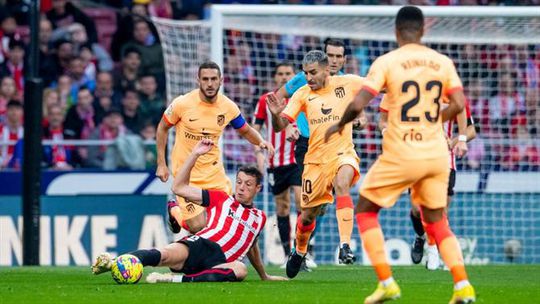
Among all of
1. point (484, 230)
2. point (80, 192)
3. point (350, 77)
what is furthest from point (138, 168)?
point (350, 77)

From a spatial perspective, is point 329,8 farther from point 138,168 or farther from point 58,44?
point 58,44

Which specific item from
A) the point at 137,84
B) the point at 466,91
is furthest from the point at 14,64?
the point at 466,91

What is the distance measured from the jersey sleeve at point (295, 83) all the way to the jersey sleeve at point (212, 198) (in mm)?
2326

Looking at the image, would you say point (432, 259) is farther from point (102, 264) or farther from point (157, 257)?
point (102, 264)

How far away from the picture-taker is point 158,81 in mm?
21734

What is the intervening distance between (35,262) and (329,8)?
511 cm

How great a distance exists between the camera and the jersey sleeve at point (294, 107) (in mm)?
13016

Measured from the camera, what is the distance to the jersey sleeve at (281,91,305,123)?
13.0 m

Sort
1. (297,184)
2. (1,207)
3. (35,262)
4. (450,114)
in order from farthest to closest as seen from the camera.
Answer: (1,207)
(35,262)
(297,184)
(450,114)

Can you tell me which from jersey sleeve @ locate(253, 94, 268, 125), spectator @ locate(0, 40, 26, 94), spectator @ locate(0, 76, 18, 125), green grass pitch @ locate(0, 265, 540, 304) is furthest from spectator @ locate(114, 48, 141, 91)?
green grass pitch @ locate(0, 265, 540, 304)

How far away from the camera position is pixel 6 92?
20516mm

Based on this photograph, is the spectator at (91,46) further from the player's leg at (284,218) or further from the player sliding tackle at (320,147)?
the player sliding tackle at (320,147)

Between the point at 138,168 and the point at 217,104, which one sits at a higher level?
the point at 217,104

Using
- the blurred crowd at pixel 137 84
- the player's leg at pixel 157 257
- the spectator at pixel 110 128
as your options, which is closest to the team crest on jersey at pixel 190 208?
the player's leg at pixel 157 257
